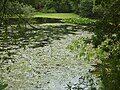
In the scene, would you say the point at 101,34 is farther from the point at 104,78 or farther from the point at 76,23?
the point at 76,23

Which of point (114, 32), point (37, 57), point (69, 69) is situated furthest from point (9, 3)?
point (37, 57)

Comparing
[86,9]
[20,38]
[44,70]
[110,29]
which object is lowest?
[20,38]

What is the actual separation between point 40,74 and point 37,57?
4190 mm

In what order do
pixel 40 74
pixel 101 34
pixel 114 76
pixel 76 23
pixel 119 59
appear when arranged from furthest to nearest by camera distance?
pixel 76 23 → pixel 40 74 → pixel 114 76 → pixel 119 59 → pixel 101 34

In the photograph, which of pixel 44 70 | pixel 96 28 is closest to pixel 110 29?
pixel 96 28

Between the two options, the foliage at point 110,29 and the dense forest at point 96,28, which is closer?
the dense forest at point 96,28

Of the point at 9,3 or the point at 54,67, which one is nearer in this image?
the point at 9,3

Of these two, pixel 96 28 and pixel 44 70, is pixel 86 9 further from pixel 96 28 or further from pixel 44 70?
pixel 96 28

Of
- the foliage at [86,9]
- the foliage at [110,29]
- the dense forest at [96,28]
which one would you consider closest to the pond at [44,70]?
the dense forest at [96,28]

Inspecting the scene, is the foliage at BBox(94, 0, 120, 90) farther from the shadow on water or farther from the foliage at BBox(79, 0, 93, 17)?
the foliage at BBox(79, 0, 93, 17)

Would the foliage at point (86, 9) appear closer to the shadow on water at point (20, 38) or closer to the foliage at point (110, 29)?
the shadow on water at point (20, 38)

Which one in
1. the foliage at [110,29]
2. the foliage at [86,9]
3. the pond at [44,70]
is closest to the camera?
the foliage at [110,29]

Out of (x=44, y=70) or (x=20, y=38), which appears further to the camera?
(x=20, y=38)

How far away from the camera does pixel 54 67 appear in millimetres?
14578
